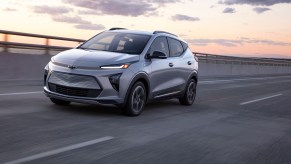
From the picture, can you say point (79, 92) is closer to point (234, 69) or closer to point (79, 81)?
point (79, 81)

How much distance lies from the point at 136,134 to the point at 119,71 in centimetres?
164

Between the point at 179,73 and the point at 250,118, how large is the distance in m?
1.85

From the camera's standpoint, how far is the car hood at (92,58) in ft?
29.3

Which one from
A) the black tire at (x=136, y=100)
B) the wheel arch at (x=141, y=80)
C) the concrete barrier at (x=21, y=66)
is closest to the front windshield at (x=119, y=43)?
the wheel arch at (x=141, y=80)

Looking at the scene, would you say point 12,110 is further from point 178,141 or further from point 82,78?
point 178,141

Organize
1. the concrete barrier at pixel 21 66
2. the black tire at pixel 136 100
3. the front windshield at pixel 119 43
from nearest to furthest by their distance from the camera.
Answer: the black tire at pixel 136 100, the front windshield at pixel 119 43, the concrete barrier at pixel 21 66

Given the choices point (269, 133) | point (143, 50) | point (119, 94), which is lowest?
point (269, 133)

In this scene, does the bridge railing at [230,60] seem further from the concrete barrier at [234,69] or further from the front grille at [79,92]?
the front grille at [79,92]

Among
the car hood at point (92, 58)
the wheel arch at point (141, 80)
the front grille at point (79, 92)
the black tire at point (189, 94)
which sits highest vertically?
the car hood at point (92, 58)

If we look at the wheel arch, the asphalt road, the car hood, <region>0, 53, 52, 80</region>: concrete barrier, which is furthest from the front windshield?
<region>0, 53, 52, 80</region>: concrete barrier

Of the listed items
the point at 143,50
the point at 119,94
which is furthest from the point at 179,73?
the point at 119,94

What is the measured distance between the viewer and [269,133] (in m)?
9.03

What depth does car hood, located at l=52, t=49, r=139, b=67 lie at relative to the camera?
892 centimetres

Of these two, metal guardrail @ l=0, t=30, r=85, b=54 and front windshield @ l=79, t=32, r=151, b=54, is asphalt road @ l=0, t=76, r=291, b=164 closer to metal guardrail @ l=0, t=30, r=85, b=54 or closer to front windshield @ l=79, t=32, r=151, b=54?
front windshield @ l=79, t=32, r=151, b=54
